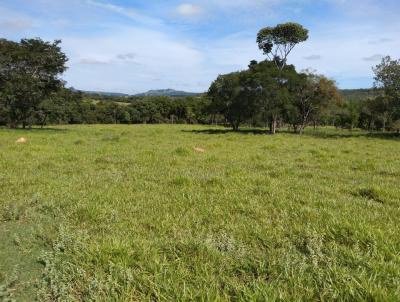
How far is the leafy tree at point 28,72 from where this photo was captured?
146 feet

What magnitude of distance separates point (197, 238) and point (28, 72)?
149ft

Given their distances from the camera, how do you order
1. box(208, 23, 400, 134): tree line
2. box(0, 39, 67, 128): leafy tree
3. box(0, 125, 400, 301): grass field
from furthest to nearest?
box(208, 23, 400, 134): tree line, box(0, 39, 67, 128): leafy tree, box(0, 125, 400, 301): grass field

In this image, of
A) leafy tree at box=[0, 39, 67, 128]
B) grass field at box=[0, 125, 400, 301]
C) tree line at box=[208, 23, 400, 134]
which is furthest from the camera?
tree line at box=[208, 23, 400, 134]

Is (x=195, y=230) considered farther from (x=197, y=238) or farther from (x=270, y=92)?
(x=270, y=92)

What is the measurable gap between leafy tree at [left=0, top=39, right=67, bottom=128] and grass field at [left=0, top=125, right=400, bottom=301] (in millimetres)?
36279

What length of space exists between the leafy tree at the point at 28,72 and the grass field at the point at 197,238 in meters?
36.3

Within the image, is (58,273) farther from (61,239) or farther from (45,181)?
(45,181)

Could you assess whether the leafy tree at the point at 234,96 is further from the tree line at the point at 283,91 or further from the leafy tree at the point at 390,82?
the leafy tree at the point at 390,82

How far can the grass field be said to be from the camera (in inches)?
189

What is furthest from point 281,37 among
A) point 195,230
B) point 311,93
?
point 195,230

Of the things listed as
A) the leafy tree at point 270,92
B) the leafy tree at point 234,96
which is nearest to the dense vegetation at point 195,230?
the leafy tree at point 270,92

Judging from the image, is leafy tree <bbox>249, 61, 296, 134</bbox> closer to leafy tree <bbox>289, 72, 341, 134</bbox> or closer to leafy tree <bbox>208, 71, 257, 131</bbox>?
leafy tree <bbox>208, 71, 257, 131</bbox>

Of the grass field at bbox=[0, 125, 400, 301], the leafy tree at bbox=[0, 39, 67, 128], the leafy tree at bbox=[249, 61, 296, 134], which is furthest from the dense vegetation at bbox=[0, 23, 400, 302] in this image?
Answer: the leafy tree at bbox=[249, 61, 296, 134]

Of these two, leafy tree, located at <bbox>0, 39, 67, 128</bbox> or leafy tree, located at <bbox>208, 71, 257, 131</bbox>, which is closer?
leafy tree, located at <bbox>0, 39, 67, 128</bbox>
